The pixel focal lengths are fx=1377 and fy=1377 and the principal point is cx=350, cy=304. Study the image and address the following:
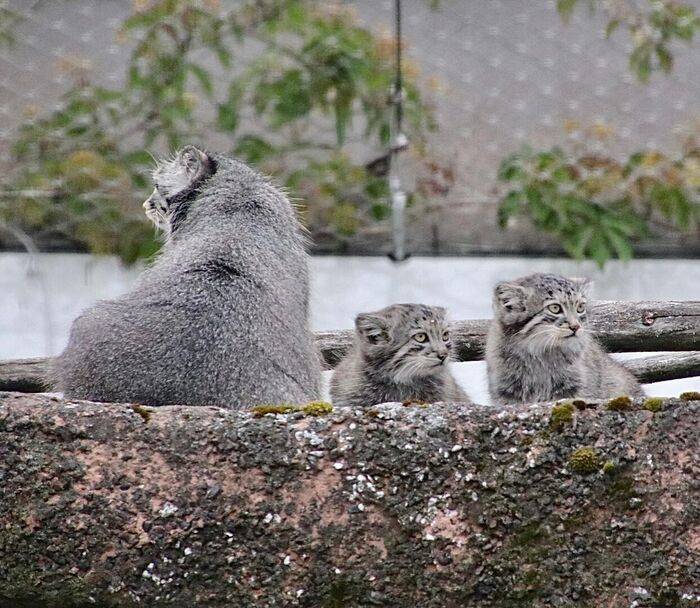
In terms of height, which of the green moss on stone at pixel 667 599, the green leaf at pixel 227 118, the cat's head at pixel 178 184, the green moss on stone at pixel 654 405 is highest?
the green leaf at pixel 227 118

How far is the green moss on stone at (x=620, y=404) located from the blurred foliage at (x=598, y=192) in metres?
4.29

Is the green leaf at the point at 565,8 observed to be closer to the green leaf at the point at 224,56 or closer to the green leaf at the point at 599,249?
the green leaf at the point at 599,249

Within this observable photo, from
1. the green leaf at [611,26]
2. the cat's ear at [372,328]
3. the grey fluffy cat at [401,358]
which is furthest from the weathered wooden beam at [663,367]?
the green leaf at [611,26]

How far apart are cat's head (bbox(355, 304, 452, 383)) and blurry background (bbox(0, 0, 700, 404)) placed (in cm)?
240

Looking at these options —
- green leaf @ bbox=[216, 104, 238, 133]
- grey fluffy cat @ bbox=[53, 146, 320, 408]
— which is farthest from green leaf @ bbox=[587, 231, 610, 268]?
grey fluffy cat @ bbox=[53, 146, 320, 408]

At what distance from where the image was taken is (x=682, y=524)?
278 cm

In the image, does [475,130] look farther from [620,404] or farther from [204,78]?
[620,404]

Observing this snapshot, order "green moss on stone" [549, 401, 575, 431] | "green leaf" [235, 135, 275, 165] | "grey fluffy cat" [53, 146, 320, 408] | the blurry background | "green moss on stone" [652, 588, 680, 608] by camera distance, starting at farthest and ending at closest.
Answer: "green leaf" [235, 135, 275, 165], the blurry background, "grey fluffy cat" [53, 146, 320, 408], "green moss on stone" [549, 401, 575, 431], "green moss on stone" [652, 588, 680, 608]

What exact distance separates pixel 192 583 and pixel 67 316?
4693 mm

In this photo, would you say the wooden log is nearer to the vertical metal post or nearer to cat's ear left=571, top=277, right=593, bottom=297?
cat's ear left=571, top=277, right=593, bottom=297

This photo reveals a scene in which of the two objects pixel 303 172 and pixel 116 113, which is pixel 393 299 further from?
pixel 116 113

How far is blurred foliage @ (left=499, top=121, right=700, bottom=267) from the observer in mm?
7312

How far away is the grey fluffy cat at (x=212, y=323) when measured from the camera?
382 centimetres

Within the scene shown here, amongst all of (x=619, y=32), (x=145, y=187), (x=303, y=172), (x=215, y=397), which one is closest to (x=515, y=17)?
(x=619, y=32)
